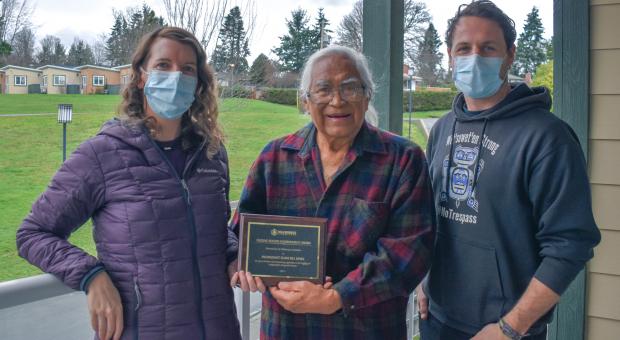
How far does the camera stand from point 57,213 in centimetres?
132

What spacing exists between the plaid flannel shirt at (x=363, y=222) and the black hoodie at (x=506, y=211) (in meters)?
0.17

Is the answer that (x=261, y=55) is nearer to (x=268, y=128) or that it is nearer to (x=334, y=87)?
(x=268, y=128)

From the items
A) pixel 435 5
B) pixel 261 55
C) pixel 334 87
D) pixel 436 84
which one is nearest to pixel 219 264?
pixel 334 87

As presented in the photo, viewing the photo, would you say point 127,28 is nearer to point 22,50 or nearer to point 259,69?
point 22,50

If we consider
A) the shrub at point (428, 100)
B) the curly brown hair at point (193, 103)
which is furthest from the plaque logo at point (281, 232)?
the shrub at point (428, 100)

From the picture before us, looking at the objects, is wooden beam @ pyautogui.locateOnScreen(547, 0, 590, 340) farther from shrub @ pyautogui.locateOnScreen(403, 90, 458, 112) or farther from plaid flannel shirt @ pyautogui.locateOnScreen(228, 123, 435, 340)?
plaid flannel shirt @ pyautogui.locateOnScreen(228, 123, 435, 340)

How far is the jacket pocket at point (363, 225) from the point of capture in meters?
1.47

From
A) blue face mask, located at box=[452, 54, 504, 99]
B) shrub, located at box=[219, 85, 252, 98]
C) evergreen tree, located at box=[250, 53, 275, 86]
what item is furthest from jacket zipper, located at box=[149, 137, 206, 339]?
shrub, located at box=[219, 85, 252, 98]

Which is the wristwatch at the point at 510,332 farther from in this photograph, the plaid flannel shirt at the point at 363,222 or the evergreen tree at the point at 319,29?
the evergreen tree at the point at 319,29

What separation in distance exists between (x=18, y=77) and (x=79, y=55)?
1.60 ft

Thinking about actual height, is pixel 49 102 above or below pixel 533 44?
below

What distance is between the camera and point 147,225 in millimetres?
1390

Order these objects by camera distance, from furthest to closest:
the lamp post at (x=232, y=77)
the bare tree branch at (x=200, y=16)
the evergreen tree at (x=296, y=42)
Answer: the lamp post at (x=232, y=77) < the bare tree branch at (x=200, y=16) < the evergreen tree at (x=296, y=42)

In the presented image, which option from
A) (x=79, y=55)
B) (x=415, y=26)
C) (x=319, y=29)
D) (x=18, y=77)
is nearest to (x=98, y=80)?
(x=79, y=55)
